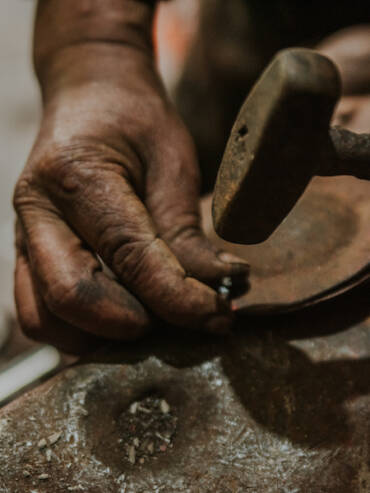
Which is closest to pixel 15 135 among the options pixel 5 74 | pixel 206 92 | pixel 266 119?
pixel 5 74

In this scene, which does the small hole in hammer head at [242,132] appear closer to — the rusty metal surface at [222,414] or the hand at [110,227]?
the hand at [110,227]

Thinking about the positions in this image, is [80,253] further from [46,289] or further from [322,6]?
[322,6]

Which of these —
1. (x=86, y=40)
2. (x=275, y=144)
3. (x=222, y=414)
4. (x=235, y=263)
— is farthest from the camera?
(x=86, y=40)

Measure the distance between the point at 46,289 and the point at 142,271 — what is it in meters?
0.20

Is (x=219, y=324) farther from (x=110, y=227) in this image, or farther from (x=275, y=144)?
(x=275, y=144)

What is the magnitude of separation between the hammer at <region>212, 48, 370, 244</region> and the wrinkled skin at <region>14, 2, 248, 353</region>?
233 mm

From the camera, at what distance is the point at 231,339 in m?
1.12

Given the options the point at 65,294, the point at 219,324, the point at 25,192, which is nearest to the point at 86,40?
the point at 25,192

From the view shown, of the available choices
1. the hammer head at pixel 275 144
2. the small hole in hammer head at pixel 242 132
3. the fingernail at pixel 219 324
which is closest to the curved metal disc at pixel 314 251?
the fingernail at pixel 219 324

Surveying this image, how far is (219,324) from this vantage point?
108cm

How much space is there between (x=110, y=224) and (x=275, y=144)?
1.46ft

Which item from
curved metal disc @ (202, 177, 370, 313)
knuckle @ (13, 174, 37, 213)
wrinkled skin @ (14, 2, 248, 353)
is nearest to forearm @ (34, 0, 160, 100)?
Answer: wrinkled skin @ (14, 2, 248, 353)

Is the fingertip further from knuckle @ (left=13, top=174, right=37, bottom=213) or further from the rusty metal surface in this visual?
knuckle @ (left=13, top=174, right=37, bottom=213)

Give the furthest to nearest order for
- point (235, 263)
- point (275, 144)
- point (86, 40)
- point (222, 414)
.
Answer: point (86, 40)
point (235, 263)
point (222, 414)
point (275, 144)
